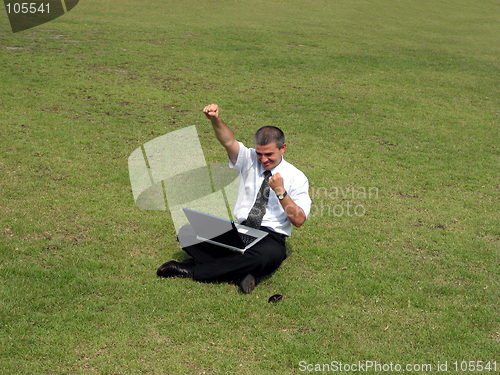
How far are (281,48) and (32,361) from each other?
18.8 metres

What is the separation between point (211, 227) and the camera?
5.84 m

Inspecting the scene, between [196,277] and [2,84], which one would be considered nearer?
[196,277]

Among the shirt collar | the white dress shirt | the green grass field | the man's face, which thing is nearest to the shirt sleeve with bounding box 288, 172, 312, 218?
the white dress shirt

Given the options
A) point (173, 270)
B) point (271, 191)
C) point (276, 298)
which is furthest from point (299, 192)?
point (173, 270)

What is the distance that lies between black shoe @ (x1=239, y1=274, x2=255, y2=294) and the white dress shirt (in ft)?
2.34

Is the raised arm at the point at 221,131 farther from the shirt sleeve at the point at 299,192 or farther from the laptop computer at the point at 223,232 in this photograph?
the laptop computer at the point at 223,232

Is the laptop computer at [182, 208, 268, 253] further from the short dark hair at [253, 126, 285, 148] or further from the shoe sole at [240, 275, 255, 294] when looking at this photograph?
the short dark hair at [253, 126, 285, 148]

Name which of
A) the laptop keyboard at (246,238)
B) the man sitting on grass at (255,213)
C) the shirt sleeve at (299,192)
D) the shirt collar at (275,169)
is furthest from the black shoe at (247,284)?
the shirt collar at (275,169)

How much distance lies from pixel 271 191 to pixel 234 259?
3.19 feet

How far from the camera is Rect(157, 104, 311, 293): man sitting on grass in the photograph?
592cm

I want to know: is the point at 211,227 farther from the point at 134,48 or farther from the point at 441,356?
the point at 134,48

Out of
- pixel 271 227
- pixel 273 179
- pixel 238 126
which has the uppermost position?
pixel 273 179

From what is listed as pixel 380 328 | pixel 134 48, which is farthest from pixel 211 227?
pixel 134 48

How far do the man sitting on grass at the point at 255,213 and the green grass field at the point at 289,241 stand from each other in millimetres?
233
